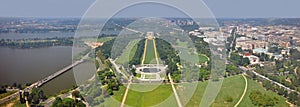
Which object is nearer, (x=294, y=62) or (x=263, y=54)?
(x=294, y=62)

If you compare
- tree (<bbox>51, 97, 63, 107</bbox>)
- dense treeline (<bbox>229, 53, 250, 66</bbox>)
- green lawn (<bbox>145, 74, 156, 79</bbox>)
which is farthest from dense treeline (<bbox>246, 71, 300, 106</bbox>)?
tree (<bbox>51, 97, 63, 107</bbox>)

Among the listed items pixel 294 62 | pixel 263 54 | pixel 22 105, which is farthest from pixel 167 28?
pixel 22 105

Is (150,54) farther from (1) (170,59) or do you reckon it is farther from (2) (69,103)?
(2) (69,103)

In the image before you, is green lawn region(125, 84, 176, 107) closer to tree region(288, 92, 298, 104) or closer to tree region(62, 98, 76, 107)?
tree region(62, 98, 76, 107)

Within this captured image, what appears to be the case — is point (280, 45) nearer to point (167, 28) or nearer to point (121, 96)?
point (167, 28)

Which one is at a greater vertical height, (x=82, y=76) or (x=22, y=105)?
(x=82, y=76)

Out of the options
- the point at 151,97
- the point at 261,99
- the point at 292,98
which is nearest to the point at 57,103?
the point at 151,97
